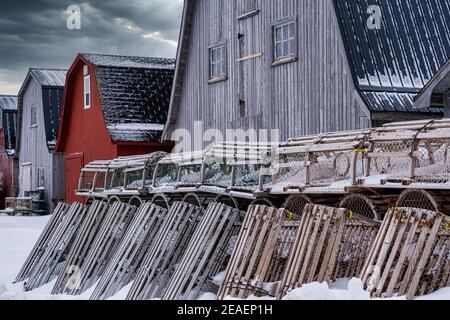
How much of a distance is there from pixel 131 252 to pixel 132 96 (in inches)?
563

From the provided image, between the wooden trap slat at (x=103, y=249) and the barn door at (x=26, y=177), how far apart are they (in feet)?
73.9

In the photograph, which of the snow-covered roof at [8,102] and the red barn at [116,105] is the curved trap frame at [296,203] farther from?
the snow-covered roof at [8,102]

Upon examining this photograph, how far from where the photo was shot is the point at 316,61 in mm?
16078

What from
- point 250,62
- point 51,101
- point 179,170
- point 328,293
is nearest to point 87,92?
point 51,101

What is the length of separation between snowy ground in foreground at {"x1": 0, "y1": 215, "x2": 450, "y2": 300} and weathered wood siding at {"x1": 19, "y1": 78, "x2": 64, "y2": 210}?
6.77ft

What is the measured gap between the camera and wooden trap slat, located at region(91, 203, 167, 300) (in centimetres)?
1158

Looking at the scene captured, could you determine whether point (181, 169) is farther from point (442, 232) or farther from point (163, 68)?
point (163, 68)

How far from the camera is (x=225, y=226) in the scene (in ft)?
34.1

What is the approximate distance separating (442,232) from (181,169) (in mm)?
6420

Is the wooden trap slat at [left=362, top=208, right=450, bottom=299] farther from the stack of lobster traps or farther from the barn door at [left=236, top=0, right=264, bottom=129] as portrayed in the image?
the barn door at [left=236, top=0, right=264, bottom=129]

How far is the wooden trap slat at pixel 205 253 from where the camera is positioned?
10.1 m

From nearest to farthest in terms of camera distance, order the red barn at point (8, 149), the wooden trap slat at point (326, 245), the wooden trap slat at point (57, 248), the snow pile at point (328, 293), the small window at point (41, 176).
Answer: the snow pile at point (328, 293)
the wooden trap slat at point (326, 245)
the wooden trap slat at point (57, 248)
the small window at point (41, 176)
the red barn at point (8, 149)

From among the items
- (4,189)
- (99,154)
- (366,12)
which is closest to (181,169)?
(366,12)

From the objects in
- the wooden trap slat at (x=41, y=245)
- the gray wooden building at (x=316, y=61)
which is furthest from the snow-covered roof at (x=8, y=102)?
the wooden trap slat at (x=41, y=245)
